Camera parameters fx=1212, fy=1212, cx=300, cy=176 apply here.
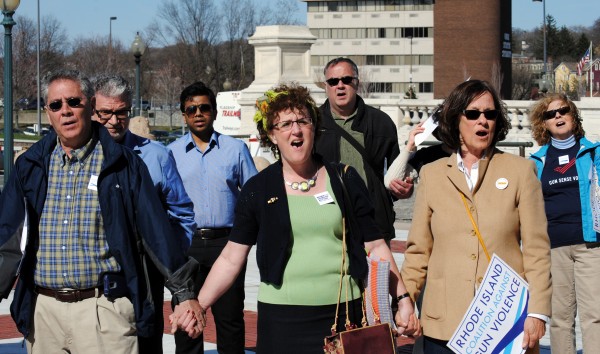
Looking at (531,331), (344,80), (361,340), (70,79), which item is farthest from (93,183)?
(344,80)

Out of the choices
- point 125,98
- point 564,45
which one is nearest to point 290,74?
point 125,98

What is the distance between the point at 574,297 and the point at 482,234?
3.21 m

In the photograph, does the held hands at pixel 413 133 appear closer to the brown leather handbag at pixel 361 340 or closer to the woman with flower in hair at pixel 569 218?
the brown leather handbag at pixel 361 340

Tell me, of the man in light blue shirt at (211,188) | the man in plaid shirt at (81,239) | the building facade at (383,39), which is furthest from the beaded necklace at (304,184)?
the building facade at (383,39)

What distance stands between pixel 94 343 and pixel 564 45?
166619mm

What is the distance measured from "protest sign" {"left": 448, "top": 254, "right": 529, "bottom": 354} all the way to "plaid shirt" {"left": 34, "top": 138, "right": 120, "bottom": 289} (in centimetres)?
166

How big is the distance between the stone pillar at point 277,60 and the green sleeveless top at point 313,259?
94.0 ft

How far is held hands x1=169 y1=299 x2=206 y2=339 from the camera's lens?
578 centimetres

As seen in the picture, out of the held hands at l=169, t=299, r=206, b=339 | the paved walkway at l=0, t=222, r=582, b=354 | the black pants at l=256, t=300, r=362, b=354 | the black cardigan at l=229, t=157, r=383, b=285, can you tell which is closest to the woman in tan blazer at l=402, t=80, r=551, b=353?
the black cardigan at l=229, t=157, r=383, b=285

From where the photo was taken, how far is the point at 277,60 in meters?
34.9

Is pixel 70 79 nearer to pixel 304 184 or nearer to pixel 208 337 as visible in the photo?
pixel 304 184

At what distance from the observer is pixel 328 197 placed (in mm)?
5727

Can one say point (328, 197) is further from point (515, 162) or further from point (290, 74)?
point (290, 74)

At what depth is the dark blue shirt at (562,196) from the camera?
8.59 meters
